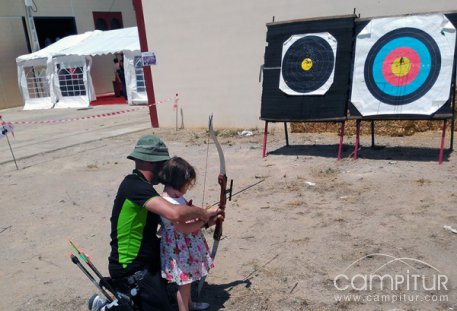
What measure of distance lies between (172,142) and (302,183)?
385cm

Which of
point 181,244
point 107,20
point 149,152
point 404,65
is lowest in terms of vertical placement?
point 181,244

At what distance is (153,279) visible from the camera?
261 centimetres

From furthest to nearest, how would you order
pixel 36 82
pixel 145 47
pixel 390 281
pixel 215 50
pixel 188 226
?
pixel 36 82
pixel 145 47
pixel 215 50
pixel 390 281
pixel 188 226

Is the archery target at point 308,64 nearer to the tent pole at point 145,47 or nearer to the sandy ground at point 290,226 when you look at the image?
the sandy ground at point 290,226

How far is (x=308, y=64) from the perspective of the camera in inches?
254

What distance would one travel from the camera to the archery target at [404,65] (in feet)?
18.4

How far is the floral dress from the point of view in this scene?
2633 millimetres

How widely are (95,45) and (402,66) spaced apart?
14253 mm

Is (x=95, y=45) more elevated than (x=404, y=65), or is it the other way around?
(x=95, y=45)

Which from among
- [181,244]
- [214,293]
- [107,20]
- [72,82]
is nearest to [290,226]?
[214,293]

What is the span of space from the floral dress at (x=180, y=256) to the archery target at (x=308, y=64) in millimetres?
4150

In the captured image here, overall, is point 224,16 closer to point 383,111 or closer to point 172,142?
point 172,142

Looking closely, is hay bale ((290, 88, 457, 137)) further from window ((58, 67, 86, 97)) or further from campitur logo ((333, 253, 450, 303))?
window ((58, 67, 86, 97))

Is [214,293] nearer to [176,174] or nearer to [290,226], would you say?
[176,174]
